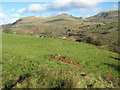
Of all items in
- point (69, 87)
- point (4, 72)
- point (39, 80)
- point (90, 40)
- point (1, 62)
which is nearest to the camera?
point (69, 87)

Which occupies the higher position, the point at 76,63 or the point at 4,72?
the point at 4,72

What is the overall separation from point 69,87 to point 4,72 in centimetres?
777

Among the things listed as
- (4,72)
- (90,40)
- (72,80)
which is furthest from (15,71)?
(90,40)

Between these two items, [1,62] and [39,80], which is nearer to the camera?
[39,80]

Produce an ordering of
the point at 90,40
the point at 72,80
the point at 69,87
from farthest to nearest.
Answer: the point at 90,40
the point at 72,80
the point at 69,87

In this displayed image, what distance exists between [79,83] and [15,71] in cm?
752

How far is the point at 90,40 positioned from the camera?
65.9 meters

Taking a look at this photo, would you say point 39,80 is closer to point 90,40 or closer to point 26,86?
point 26,86

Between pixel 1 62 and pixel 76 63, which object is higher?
pixel 1 62

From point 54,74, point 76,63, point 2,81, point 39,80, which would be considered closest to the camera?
point 39,80

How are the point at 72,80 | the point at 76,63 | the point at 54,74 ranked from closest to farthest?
the point at 72,80, the point at 54,74, the point at 76,63

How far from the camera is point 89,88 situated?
27.0 ft

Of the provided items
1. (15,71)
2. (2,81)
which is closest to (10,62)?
(15,71)

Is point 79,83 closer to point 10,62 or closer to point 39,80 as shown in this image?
point 39,80
